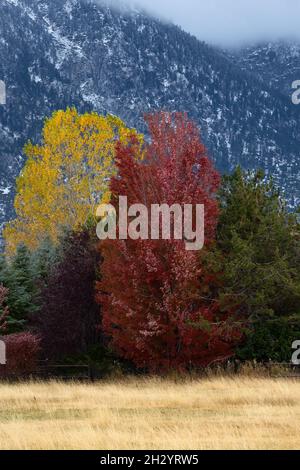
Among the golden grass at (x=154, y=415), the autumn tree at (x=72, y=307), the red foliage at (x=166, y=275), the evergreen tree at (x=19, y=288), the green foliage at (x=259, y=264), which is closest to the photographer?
the golden grass at (x=154, y=415)

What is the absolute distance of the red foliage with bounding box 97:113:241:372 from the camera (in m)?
24.2

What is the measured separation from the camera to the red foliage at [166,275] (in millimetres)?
24219

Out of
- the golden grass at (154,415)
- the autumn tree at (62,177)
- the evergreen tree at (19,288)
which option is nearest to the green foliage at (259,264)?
the golden grass at (154,415)

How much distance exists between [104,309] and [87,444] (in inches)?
511

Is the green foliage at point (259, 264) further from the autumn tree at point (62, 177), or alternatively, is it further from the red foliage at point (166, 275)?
the autumn tree at point (62, 177)

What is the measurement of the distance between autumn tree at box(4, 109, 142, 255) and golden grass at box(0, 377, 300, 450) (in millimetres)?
16963

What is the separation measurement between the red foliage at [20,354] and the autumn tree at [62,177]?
1233cm

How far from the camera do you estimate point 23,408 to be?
18.9 m

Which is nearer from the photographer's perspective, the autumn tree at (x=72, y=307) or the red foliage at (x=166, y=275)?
the red foliage at (x=166, y=275)

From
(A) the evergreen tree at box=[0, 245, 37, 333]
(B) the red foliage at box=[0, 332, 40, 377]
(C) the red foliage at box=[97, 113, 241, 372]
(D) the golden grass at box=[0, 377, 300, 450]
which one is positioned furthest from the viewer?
(A) the evergreen tree at box=[0, 245, 37, 333]

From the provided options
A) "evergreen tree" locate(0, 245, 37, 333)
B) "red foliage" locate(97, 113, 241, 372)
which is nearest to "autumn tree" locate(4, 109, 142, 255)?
"evergreen tree" locate(0, 245, 37, 333)

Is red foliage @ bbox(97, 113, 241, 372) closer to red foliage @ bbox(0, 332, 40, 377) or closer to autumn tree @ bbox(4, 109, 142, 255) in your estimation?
red foliage @ bbox(0, 332, 40, 377)
